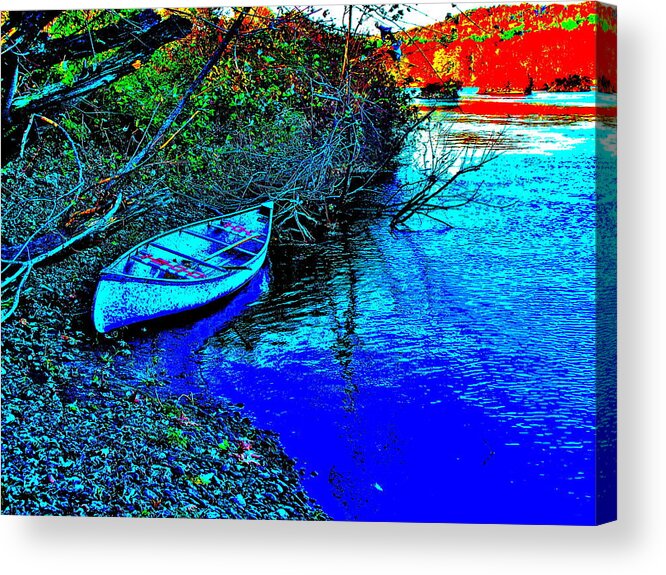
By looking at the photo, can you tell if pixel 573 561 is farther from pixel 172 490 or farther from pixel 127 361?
pixel 127 361

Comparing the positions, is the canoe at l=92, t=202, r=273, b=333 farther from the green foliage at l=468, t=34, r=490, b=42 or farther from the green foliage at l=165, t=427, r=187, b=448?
the green foliage at l=468, t=34, r=490, b=42

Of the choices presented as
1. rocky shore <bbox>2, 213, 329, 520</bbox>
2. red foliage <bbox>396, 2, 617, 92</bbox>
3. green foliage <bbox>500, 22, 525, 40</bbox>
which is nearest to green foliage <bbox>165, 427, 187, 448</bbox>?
rocky shore <bbox>2, 213, 329, 520</bbox>

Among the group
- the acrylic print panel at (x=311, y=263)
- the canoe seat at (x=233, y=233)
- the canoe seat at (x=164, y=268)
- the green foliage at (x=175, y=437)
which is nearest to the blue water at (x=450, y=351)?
the acrylic print panel at (x=311, y=263)

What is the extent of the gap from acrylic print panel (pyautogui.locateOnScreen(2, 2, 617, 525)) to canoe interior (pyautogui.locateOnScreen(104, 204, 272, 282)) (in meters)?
0.02

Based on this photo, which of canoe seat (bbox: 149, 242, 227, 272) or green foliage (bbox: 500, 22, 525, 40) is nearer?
green foliage (bbox: 500, 22, 525, 40)

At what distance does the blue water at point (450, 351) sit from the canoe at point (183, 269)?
0.73ft

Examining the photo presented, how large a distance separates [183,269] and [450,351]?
182 centimetres

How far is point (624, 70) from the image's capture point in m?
7.76

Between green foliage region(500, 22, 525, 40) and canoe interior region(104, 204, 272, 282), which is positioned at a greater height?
green foliage region(500, 22, 525, 40)

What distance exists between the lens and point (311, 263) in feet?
26.3

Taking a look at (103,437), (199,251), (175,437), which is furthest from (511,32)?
(103,437)

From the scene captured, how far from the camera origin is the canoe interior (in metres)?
8.15

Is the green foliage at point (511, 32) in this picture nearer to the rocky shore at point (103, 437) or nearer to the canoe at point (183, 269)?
the canoe at point (183, 269)

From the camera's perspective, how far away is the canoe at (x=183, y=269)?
8133mm
